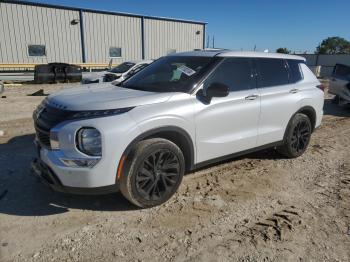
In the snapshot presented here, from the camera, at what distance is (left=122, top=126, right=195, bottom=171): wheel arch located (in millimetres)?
3440

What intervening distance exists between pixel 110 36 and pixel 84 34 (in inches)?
77.7

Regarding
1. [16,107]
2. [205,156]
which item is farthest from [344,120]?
[16,107]

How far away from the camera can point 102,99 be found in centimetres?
360

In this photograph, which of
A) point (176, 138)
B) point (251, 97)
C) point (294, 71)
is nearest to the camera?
point (176, 138)

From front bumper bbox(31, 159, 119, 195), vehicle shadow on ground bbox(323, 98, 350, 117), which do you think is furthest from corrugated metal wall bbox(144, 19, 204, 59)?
front bumper bbox(31, 159, 119, 195)

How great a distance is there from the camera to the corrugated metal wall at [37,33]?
19.3 meters

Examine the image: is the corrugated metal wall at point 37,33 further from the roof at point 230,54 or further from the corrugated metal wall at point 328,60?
the corrugated metal wall at point 328,60

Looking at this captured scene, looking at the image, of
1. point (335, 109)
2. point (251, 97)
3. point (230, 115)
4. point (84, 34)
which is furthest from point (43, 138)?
point (84, 34)

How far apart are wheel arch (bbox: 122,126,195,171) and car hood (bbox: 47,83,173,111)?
1.09 feet

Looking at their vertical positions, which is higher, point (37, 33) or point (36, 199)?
point (37, 33)

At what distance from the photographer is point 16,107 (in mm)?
10008

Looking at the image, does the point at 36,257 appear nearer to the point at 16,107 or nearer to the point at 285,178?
the point at 285,178

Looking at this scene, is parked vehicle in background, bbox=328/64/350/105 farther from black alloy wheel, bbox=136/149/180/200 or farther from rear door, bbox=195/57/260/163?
black alloy wheel, bbox=136/149/180/200

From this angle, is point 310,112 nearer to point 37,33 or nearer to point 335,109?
point 335,109
